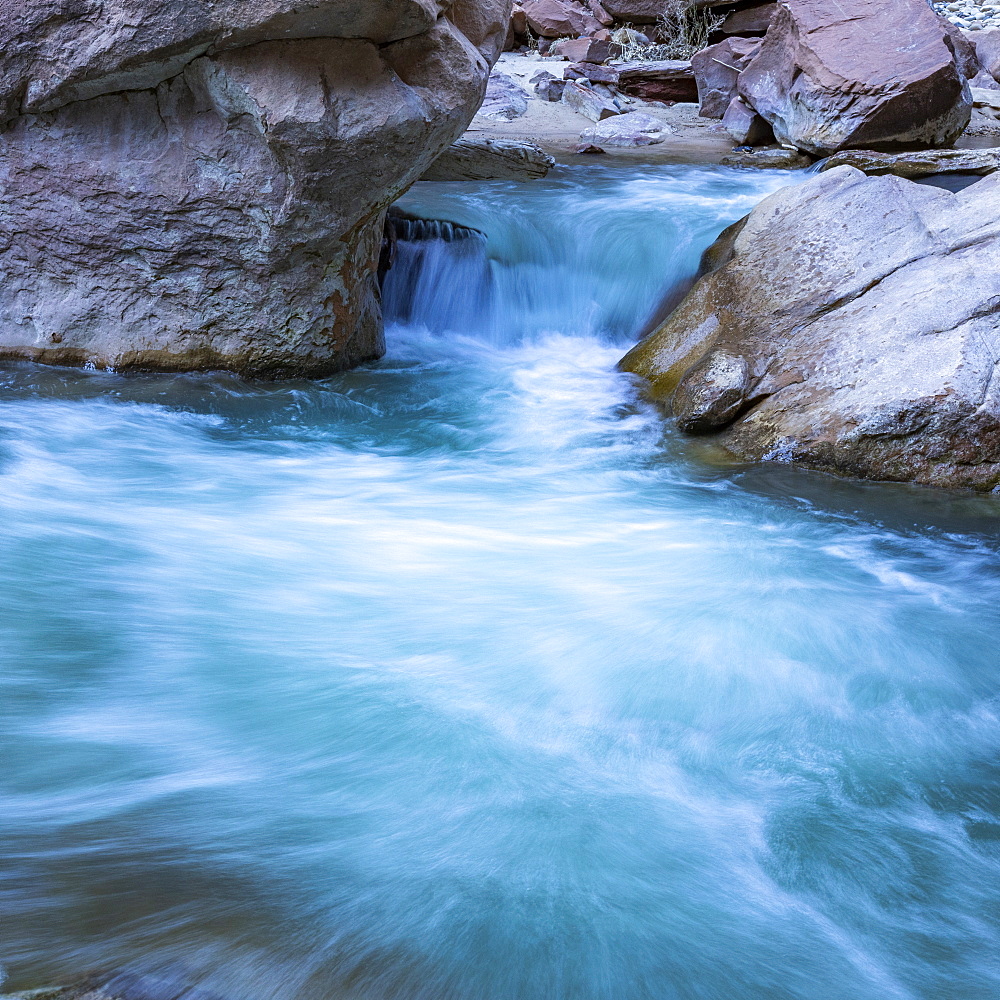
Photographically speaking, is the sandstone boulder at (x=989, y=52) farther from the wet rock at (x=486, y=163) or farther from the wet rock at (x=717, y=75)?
the wet rock at (x=486, y=163)

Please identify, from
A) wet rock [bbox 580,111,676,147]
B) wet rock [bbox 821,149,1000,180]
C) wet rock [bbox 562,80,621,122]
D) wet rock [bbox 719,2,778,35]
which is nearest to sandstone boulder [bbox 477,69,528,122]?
wet rock [bbox 562,80,621,122]

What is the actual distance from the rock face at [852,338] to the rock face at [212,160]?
1.89 meters

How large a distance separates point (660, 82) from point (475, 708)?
12641 millimetres

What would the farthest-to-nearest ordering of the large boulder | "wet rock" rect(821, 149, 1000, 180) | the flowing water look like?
the large boulder
"wet rock" rect(821, 149, 1000, 180)
the flowing water

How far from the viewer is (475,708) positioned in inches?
101

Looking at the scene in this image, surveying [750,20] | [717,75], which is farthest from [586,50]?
[717,75]

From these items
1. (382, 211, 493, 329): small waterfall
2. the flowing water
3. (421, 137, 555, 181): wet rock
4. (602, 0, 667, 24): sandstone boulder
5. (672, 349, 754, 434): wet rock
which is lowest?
the flowing water

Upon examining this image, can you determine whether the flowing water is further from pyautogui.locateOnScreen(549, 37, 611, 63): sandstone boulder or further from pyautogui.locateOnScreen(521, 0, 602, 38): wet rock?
pyautogui.locateOnScreen(521, 0, 602, 38): wet rock

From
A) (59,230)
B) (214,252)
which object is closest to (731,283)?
(214,252)

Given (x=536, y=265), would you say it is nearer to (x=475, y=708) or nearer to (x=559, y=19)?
(x=475, y=708)

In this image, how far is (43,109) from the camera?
14.5ft

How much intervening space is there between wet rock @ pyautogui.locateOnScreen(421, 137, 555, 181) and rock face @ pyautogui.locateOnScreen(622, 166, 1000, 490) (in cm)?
308

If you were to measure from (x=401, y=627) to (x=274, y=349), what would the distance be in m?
2.66

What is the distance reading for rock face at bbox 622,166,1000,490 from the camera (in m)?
4.12
